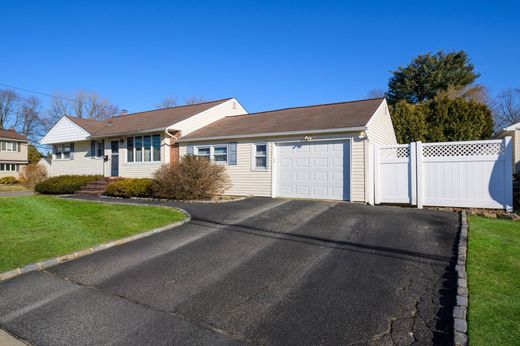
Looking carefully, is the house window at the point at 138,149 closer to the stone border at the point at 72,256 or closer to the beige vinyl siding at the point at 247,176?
the beige vinyl siding at the point at 247,176

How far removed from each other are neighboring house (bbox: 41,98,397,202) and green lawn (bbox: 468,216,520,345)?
16.9 feet

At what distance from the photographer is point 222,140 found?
1572cm

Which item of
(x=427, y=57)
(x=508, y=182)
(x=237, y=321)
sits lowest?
(x=237, y=321)

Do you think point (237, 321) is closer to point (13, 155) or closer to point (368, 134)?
point (368, 134)

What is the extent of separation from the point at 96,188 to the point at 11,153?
1229 inches

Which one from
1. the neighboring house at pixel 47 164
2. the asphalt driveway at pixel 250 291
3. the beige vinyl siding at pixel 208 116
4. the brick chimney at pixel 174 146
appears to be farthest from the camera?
the neighboring house at pixel 47 164

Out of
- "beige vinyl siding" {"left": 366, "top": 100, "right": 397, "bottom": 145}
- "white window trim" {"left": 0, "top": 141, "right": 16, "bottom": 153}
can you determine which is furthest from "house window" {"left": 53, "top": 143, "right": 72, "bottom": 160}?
"beige vinyl siding" {"left": 366, "top": 100, "right": 397, "bottom": 145}

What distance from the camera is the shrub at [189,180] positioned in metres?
13.1

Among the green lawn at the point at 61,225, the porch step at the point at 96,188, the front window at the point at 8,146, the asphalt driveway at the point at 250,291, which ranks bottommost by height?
the asphalt driveway at the point at 250,291

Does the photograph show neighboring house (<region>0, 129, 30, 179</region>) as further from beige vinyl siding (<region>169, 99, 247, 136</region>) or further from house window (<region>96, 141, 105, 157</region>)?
beige vinyl siding (<region>169, 99, 247, 136</region>)

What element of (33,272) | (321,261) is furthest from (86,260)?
(321,261)

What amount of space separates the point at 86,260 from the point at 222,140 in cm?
1024

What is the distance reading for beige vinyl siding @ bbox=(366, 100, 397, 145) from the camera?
42.1 feet

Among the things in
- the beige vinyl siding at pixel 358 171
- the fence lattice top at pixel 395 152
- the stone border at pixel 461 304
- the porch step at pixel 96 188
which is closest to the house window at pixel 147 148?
the porch step at pixel 96 188
